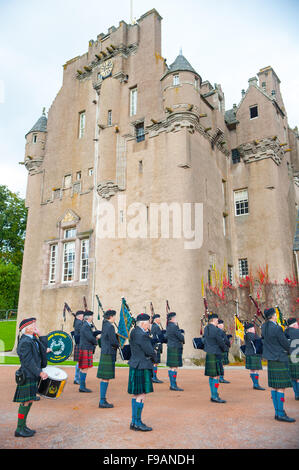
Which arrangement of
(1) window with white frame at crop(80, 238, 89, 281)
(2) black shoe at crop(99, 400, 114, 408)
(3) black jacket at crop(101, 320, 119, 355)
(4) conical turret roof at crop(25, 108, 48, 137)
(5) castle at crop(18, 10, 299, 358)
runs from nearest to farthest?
(2) black shoe at crop(99, 400, 114, 408) → (3) black jacket at crop(101, 320, 119, 355) → (5) castle at crop(18, 10, 299, 358) → (1) window with white frame at crop(80, 238, 89, 281) → (4) conical turret roof at crop(25, 108, 48, 137)

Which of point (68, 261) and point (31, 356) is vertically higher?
point (68, 261)

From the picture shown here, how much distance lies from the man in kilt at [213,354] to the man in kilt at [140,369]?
2670 mm

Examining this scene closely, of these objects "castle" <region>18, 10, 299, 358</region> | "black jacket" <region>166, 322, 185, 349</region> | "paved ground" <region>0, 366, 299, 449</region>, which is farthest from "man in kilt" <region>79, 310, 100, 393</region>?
"castle" <region>18, 10, 299, 358</region>

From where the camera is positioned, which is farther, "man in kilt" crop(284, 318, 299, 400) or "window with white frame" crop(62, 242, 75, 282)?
"window with white frame" crop(62, 242, 75, 282)

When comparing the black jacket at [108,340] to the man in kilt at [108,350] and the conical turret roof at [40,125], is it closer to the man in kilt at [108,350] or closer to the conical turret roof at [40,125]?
the man in kilt at [108,350]

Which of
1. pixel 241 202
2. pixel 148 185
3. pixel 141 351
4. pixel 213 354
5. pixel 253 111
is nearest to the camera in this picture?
pixel 141 351

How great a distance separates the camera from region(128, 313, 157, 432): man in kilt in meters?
6.31

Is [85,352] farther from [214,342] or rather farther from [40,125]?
[40,125]

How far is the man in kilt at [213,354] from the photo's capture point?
873 centimetres

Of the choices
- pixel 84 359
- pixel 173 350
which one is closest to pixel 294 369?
pixel 173 350

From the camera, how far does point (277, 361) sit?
7141 mm

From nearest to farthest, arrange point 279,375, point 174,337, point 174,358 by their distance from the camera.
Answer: point 279,375 < point 174,358 < point 174,337

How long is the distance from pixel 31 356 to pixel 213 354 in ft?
15.1

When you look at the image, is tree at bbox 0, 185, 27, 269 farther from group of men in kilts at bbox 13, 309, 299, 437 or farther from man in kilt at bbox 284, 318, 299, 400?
man in kilt at bbox 284, 318, 299, 400
